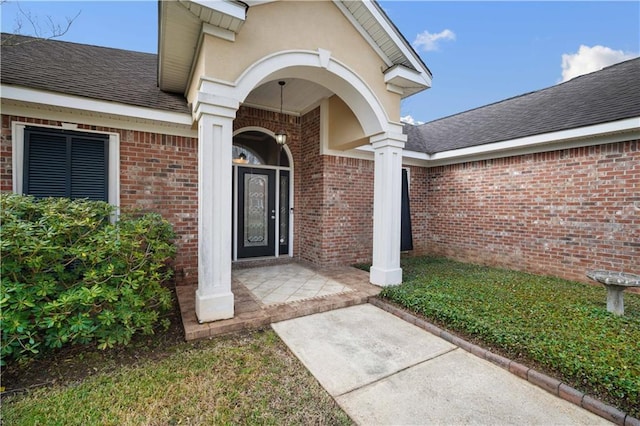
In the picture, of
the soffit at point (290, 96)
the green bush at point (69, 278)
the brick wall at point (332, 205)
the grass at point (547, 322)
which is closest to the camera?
the grass at point (547, 322)

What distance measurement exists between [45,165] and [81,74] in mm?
1602

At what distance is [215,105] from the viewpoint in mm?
3156

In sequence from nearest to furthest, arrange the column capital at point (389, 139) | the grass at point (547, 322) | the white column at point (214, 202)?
1. the grass at point (547, 322)
2. the white column at point (214, 202)
3. the column capital at point (389, 139)

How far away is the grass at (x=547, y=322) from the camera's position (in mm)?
2244

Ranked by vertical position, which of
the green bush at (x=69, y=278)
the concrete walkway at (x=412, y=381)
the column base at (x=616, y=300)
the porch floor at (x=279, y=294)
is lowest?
the concrete walkway at (x=412, y=381)

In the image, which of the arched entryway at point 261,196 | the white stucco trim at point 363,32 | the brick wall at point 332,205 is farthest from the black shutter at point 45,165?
the white stucco trim at point 363,32

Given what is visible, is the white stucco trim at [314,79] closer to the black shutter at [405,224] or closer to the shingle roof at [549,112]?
the black shutter at [405,224]

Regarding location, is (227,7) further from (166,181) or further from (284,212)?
(284,212)

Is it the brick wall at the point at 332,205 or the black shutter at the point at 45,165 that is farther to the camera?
the brick wall at the point at 332,205

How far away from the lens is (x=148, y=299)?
304 cm

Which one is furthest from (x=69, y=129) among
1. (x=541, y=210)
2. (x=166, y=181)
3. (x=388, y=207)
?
(x=541, y=210)

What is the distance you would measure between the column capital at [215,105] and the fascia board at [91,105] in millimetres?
1193

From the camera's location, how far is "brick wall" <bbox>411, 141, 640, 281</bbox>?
4738 mm

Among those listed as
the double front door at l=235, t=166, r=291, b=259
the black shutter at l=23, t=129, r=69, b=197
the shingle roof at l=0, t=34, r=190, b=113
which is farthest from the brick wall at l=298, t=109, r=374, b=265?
the black shutter at l=23, t=129, r=69, b=197
